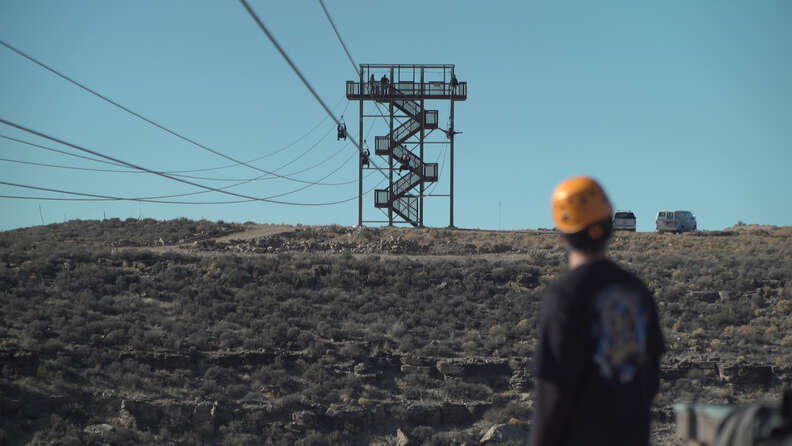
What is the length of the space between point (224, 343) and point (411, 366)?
5933mm

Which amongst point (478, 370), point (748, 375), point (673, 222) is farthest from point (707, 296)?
point (673, 222)

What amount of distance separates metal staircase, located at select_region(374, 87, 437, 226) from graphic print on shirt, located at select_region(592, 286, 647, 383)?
44081 millimetres

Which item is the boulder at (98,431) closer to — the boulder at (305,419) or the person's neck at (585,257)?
the boulder at (305,419)

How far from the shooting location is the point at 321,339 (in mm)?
26859

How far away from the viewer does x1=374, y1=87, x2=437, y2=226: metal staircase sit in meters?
48.1

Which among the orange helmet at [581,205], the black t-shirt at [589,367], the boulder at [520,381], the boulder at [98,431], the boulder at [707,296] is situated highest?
the orange helmet at [581,205]

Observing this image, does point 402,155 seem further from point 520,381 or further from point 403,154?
point 520,381

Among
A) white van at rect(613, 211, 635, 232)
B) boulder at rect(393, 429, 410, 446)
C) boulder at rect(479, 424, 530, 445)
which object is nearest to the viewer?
boulder at rect(479, 424, 530, 445)

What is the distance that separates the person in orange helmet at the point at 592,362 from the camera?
3.73 m

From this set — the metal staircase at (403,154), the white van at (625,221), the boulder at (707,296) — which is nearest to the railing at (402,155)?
the metal staircase at (403,154)

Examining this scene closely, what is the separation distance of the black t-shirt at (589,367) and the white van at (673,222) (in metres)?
51.6

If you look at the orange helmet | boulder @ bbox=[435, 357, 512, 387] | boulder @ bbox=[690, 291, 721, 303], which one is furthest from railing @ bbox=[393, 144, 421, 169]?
the orange helmet

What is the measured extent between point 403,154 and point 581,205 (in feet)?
145

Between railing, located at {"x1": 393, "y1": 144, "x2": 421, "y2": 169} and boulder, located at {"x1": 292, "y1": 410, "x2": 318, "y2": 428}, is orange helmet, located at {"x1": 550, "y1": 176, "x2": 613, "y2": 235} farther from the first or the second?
railing, located at {"x1": 393, "y1": 144, "x2": 421, "y2": 169}
